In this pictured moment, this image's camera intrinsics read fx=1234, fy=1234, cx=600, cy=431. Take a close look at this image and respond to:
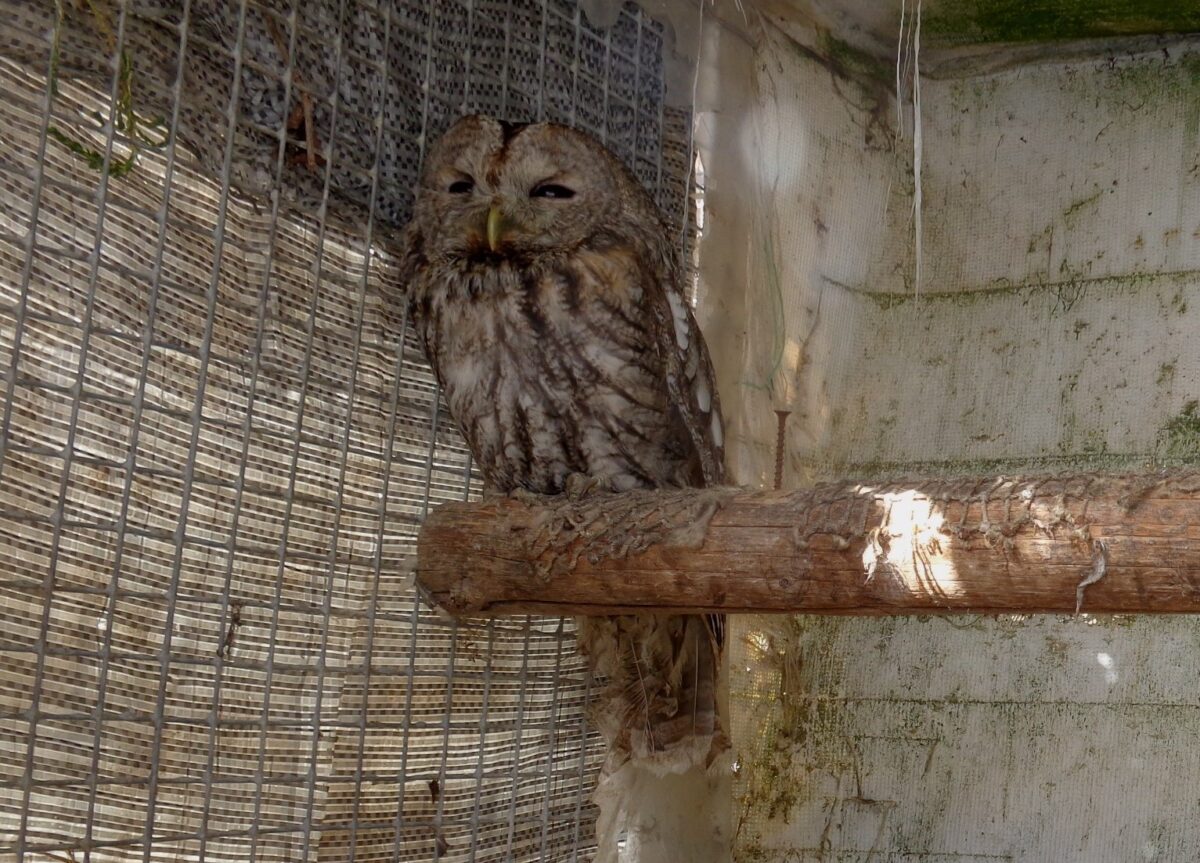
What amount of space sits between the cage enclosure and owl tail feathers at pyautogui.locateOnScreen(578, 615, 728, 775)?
9cm

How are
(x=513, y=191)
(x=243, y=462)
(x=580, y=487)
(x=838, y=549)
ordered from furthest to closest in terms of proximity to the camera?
(x=513, y=191) < (x=580, y=487) < (x=243, y=462) < (x=838, y=549)

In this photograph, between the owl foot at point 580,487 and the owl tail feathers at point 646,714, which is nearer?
the owl foot at point 580,487

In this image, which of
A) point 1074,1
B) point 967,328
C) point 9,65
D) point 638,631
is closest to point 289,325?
point 9,65

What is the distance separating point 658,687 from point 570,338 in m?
0.71

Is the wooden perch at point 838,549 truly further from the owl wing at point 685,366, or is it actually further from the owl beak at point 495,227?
the owl beak at point 495,227

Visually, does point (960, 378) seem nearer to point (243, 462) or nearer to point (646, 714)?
point (646, 714)

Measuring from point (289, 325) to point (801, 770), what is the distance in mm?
1723

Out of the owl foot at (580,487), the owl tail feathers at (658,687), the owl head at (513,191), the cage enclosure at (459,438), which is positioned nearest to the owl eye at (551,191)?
the owl head at (513,191)

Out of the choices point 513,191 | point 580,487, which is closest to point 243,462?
point 580,487

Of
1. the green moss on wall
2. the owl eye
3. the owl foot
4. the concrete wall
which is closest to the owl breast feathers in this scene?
the owl eye

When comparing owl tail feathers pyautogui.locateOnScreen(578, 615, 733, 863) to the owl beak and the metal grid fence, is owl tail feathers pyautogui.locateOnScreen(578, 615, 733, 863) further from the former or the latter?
the owl beak

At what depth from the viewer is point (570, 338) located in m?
2.27

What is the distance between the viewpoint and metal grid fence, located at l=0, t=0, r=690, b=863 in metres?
1.57

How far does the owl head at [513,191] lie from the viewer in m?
2.23
